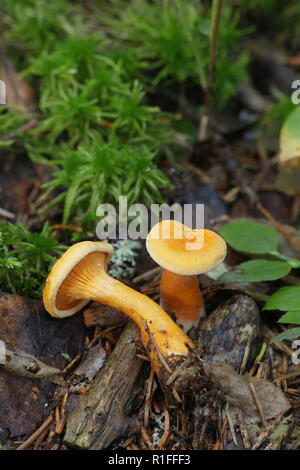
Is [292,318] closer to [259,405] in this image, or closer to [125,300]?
[259,405]

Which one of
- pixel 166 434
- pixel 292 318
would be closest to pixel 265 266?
pixel 292 318

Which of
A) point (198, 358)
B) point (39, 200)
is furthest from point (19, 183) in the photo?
point (198, 358)

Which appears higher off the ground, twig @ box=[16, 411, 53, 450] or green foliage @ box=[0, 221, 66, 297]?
green foliage @ box=[0, 221, 66, 297]

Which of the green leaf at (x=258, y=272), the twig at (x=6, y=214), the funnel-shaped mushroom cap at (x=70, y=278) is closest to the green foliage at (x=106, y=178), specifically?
the twig at (x=6, y=214)

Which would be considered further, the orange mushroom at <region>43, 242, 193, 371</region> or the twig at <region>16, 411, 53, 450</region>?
the orange mushroom at <region>43, 242, 193, 371</region>

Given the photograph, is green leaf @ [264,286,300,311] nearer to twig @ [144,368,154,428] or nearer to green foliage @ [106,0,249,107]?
twig @ [144,368,154,428]

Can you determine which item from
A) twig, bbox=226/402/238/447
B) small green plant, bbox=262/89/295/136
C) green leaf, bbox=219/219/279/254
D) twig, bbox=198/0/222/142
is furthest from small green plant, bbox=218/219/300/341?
small green plant, bbox=262/89/295/136
